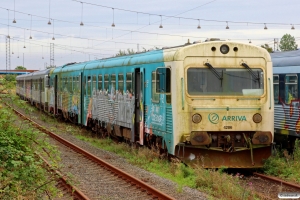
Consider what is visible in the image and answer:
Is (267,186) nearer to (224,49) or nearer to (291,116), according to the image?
(224,49)

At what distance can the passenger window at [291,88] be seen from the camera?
1564 centimetres

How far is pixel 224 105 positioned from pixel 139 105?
3592 millimetres

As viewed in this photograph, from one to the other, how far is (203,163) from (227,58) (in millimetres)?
2394

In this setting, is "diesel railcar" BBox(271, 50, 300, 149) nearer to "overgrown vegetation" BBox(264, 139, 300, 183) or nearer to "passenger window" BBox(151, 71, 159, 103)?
"overgrown vegetation" BBox(264, 139, 300, 183)

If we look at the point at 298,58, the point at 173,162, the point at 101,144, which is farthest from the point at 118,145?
the point at 298,58

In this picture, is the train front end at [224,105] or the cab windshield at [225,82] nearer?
the train front end at [224,105]

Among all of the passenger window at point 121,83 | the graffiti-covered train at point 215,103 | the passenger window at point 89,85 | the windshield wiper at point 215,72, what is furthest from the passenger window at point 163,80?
the passenger window at point 89,85

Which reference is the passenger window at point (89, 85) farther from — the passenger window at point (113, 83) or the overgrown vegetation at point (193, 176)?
the overgrown vegetation at point (193, 176)

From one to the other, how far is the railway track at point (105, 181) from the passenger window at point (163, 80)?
2.09 meters

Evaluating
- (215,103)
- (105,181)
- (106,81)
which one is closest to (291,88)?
(215,103)

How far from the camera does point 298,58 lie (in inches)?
616

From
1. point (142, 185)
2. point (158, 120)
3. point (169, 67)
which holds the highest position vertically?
point (169, 67)

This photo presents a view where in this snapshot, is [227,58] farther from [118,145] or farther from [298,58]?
[118,145]

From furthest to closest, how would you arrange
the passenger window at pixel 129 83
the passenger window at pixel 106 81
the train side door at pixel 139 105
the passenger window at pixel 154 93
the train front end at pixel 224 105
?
the passenger window at pixel 106 81 → the passenger window at pixel 129 83 → the train side door at pixel 139 105 → the passenger window at pixel 154 93 → the train front end at pixel 224 105
